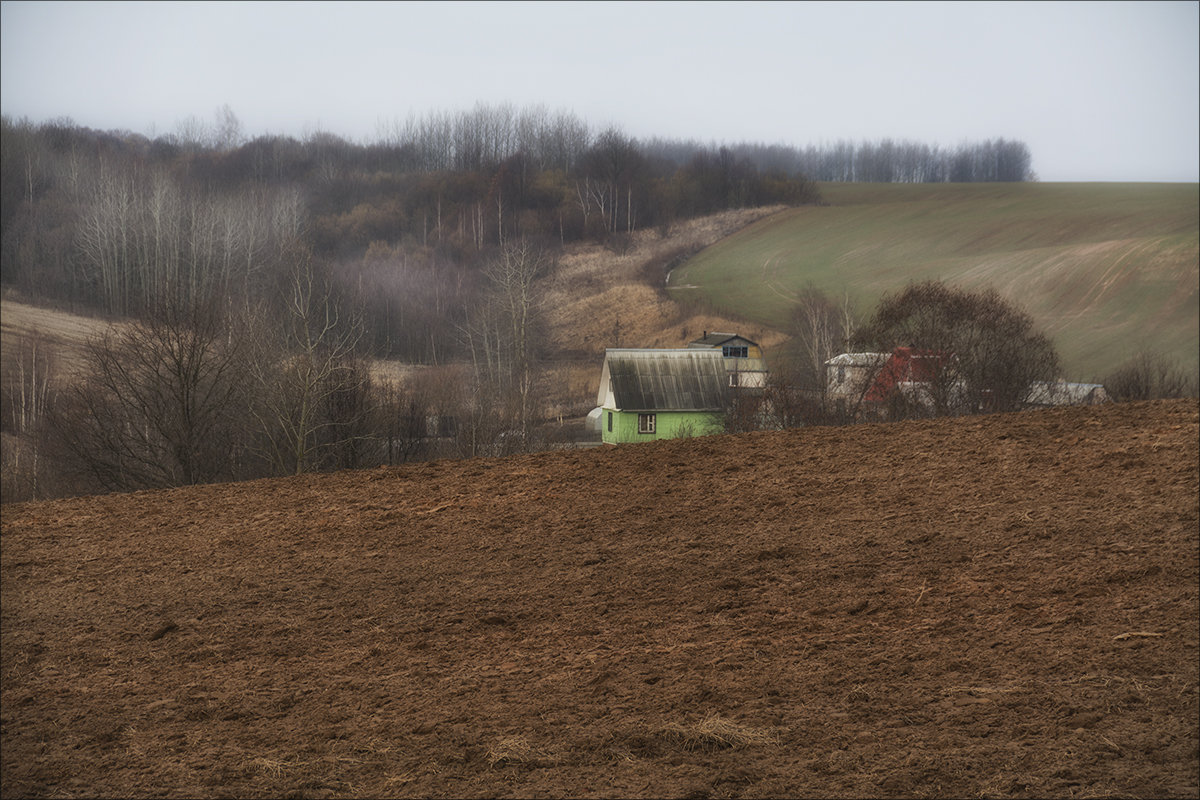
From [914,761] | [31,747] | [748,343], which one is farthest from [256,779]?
[748,343]

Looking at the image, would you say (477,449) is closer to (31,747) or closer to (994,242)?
(31,747)

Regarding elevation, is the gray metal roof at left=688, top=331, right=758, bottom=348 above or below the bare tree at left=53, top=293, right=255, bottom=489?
above

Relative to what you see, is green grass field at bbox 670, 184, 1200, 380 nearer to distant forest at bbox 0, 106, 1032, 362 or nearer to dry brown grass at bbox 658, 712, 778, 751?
distant forest at bbox 0, 106, 1032, 362

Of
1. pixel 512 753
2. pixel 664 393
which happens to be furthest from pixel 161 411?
pixel 512 753

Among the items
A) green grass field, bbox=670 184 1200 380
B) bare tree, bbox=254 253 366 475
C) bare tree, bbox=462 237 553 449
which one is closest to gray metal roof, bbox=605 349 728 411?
bare tree, bbox=462 237 553 449

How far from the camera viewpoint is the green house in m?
27.8

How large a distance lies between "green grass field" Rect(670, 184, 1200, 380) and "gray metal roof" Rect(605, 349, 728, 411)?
20690 mm

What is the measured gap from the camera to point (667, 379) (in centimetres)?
2838

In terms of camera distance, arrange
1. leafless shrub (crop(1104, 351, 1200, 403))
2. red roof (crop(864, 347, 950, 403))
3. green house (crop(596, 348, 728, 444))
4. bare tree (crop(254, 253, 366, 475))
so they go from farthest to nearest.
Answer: leafless shrub (crop(1104, 351, 1200, 403)) < red roof (crop(864, 347, 950, 403)) < green house (crop(596, 348, 728, 444)) < bare tree (crop(254, 253, 366, 475))

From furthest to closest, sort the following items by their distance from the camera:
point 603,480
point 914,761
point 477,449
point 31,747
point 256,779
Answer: point 477,449 → point 603,480 → point 31,747 → point 256,779 → point 914,761

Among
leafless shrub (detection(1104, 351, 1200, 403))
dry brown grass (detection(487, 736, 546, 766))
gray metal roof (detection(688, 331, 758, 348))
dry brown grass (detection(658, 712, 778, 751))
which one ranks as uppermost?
gray metal roof (detection(688, 331, 758, 348))

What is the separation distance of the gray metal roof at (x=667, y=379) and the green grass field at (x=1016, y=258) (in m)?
20.7

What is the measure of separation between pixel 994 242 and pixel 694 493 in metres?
68.5

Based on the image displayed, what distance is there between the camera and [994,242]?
70438 millimetres
